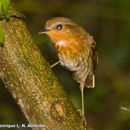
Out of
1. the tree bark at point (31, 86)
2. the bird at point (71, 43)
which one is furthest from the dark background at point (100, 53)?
the tree bark at point (31, 86)

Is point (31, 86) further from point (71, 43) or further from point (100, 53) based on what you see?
point (100, 53)

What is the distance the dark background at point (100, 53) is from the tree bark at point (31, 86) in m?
2.45

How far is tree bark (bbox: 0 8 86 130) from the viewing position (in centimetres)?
297

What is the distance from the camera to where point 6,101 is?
249 inches

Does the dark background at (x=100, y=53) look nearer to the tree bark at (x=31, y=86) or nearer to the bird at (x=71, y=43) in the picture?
the bird at (x=71, y=43)

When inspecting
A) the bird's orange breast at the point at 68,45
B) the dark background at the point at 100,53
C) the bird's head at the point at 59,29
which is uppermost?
the bird's head at the point at 59,29

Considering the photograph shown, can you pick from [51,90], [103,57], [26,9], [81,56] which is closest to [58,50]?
[81,56]

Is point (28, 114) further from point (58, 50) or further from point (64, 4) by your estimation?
point (64, 4)

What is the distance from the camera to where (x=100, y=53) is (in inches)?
274

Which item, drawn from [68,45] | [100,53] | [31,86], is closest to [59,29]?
[68,45]

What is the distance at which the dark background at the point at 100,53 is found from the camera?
5941 mm

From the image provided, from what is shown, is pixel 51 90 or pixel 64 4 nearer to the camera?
pixel 51 90

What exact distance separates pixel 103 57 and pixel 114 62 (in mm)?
253

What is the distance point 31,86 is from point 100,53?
4.13m
